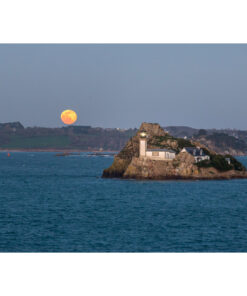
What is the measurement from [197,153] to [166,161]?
11.0 metres

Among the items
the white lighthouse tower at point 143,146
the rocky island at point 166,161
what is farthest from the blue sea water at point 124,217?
the white lighthouse tower at point 143,146

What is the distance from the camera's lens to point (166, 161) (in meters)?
126

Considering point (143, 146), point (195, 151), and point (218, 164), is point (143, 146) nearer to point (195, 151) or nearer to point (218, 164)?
point (195, 151)

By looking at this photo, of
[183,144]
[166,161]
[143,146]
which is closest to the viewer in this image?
[166,161]

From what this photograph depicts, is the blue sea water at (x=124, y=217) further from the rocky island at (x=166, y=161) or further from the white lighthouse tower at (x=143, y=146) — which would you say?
the white lighthouse tower at (x=143, y=146)

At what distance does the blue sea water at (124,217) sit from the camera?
51.1 m

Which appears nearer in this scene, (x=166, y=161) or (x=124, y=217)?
(x=124, y=217)

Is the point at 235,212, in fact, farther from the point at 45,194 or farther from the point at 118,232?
the point at 45,194

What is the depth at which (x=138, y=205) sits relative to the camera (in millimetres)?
82688

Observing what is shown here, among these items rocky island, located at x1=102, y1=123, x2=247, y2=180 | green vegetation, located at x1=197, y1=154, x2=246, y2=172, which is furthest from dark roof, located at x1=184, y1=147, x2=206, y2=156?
green vegetation, located at x1=197, y1=154, x2=246, y2=172

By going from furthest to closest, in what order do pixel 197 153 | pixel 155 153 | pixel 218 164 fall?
pixel 197 153 → pixel 218 164 → pixel 155 153

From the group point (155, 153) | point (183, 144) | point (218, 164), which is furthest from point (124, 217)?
point (183, 144)

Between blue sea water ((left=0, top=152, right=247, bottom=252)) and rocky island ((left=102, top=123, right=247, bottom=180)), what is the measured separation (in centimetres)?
963

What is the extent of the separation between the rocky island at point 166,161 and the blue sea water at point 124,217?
963cm
